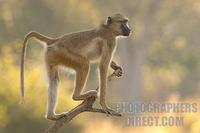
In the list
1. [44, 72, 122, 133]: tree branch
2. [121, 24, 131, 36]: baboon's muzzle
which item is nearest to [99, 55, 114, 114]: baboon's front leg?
[121, 24, 131, 36]: baboon's muzzle

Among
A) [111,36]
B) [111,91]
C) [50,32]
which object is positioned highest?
[50,32]

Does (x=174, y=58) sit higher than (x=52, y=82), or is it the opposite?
(x=174, y=58)

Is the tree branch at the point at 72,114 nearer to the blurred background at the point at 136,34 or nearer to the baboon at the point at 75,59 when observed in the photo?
the baboon at the point at 75,59

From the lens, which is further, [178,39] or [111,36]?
[178,39]

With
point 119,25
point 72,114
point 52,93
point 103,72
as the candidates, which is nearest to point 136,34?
point 119,25

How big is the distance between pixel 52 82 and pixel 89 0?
19672mm

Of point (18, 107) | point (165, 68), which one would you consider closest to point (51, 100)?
point (18, 107)

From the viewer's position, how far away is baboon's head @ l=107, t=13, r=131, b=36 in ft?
24.8

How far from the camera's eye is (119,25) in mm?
7609

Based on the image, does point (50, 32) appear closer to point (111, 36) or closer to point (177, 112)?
point (177, 112)

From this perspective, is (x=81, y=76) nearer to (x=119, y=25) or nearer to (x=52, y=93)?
(x=52, y=93)

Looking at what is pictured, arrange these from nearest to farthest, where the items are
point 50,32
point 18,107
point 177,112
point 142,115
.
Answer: point 18,107, point 177,112, point 142,115, point 50,32

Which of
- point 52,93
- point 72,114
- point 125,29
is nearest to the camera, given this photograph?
point 72,114

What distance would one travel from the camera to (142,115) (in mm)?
18844
